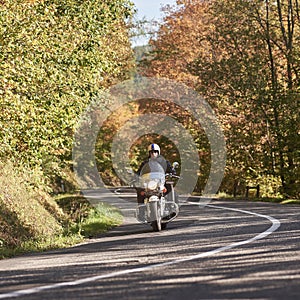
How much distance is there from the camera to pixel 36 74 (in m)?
14.0

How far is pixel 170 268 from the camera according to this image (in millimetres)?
8328

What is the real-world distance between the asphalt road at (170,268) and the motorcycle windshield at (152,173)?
1.77 metres

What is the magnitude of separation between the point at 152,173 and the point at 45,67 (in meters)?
3.34

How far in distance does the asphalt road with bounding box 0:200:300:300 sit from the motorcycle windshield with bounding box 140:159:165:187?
1.77m

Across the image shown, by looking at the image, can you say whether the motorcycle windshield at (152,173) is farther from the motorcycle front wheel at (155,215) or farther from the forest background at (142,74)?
the forest background at (142,74)

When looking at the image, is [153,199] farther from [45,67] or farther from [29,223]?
[45,67]

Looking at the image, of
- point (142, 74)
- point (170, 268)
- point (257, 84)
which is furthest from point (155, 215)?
point (142, 74)

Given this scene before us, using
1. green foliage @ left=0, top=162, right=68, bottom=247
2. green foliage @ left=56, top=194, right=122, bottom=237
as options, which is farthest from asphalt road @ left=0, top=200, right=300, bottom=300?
green foliage @ left=56, top=194, right=122, bottom=237

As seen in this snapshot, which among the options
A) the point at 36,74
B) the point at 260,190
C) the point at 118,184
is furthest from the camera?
the point at 118,184

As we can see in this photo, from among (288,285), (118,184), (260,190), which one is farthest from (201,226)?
(118,184)

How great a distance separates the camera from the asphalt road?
6641 millimetres

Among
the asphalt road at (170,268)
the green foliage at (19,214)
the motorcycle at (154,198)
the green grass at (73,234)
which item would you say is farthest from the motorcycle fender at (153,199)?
the green foliage at (19,214)

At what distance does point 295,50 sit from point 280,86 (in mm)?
1866

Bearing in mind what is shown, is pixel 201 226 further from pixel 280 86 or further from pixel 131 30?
pixel 131 30
